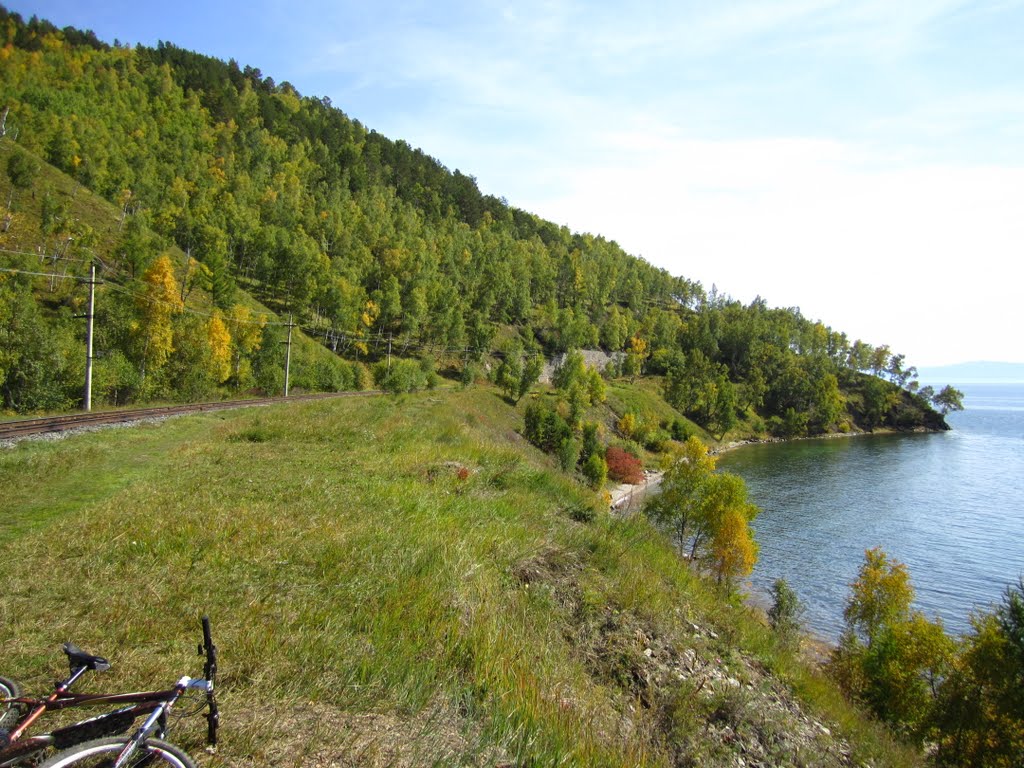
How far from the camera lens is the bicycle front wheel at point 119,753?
3.31 metres

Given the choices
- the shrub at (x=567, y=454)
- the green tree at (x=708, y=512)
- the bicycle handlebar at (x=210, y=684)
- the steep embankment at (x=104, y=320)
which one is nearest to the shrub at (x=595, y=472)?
the shrub at (x=567, y=454)

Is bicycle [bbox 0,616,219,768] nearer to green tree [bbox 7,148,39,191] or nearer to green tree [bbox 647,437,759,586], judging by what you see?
green tree [bbox 647,437,759,586]

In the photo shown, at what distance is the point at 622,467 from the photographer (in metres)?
76.8

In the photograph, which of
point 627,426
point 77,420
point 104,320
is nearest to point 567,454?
point 627,426

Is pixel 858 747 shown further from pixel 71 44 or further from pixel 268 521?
pixel 71 44

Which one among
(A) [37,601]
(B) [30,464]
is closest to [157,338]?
(B) [30,464]

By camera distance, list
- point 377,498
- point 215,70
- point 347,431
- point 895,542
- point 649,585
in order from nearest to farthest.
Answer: point 649,585 < point 377,498 < point 347,431 < point 895,542 < point 215,70

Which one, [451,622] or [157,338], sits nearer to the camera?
[451,622]

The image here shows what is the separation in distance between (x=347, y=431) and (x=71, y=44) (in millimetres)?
222024

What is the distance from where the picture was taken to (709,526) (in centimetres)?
4253

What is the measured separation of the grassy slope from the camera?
18.0 ft

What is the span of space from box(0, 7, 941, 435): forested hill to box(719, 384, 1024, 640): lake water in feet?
109

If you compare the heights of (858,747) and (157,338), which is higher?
(157,338)

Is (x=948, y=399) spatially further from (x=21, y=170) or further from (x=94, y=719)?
(x=21, y=170)
